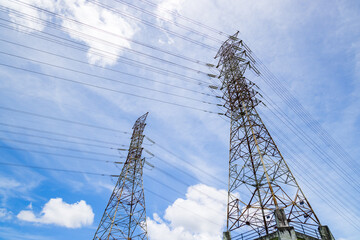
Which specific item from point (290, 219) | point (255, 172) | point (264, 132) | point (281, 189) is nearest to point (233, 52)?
point (264, 132)

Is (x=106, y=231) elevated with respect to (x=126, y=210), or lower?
lower

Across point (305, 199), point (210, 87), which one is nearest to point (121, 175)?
point (210, 87)

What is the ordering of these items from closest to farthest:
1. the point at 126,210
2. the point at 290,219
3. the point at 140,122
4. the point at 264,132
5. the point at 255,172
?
the point at 290,219, the point at 255,172, the point at 264,132, the point at 126,210, the point at 140,122

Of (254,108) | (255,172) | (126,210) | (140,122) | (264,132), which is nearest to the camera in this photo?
(255,172)

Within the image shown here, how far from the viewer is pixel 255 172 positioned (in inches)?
650

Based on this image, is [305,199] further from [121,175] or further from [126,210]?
[121,175]

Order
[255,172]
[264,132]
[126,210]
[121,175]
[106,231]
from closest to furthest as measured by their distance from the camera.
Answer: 1. [255,172]
2. [264,132]
3. [106,231]
4. [126,210]
5. [121,175]

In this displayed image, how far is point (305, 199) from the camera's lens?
14.2 meters

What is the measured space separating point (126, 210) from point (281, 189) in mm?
18762

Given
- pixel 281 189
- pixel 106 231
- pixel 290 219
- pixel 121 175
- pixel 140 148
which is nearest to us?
pixel 290 219

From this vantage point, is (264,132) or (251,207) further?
(264,132)

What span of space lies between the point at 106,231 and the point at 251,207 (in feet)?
54.6

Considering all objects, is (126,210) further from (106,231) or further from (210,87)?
(210,87)

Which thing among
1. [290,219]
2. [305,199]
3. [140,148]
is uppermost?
[140,148]
